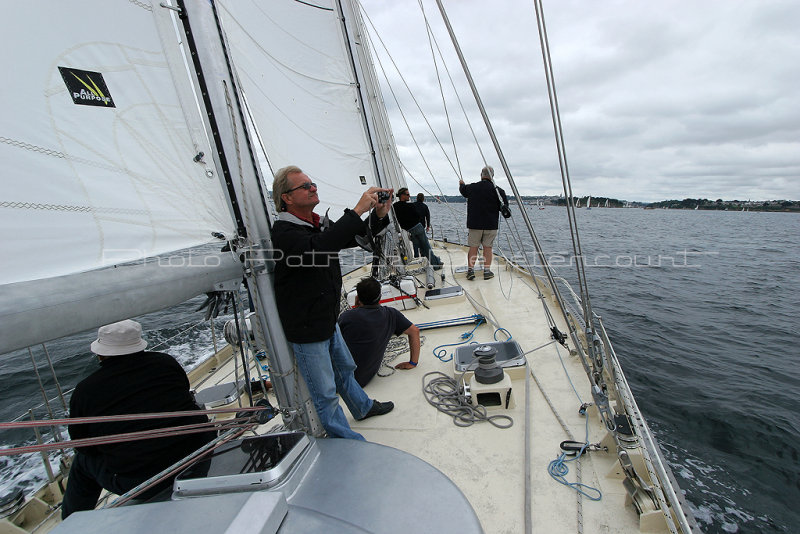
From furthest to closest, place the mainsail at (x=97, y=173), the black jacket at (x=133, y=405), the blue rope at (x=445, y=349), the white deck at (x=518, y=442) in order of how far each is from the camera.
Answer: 1. the blue rope at (x=445, y=349)
2. the white deck at (x=518, y=442)
3. the black jacket at (x=133, y=405)
4. the mainsail at (x=97, y=173)

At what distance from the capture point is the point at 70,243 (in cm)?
102

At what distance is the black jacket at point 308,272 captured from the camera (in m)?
1.42

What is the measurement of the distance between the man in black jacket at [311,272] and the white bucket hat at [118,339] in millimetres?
537

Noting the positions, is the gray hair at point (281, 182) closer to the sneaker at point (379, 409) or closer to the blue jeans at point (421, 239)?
the sneaker at point (379, 409)

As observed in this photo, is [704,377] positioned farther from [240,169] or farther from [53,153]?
[53,153]

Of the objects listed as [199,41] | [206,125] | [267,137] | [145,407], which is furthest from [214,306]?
[267,137]

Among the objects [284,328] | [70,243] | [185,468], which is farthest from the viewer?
[284,328]

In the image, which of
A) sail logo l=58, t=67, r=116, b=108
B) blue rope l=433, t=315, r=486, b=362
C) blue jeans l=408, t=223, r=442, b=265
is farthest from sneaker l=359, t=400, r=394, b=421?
blue jeans l=408, t=223, r=442, b=265

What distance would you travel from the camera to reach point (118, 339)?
1.41 meters

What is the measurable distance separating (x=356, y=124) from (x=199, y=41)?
3550mm

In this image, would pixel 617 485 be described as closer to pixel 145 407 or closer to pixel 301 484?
A: pixel 301 484

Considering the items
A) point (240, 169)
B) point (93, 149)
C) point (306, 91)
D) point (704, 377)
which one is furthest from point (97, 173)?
point (704, 377)

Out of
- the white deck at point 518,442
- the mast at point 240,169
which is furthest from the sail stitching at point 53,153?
the white deck at point 518,442

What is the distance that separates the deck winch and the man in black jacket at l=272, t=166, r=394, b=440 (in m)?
0.85
